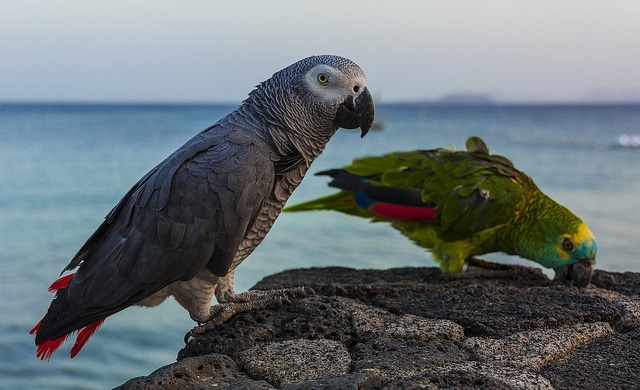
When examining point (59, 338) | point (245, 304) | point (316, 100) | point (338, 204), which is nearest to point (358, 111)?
point (316, 100)

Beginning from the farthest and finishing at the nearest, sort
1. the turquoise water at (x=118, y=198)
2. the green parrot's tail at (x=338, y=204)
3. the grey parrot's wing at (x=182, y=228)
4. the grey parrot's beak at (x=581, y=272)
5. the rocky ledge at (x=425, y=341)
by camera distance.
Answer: the turquoise water at (x=118, y=198) → the green parrot's tail at (x=338, y=204) → the grey parrot's beak at (x=581, y=272) → the grey parrot's wing at (x=182, y=228) → the rocky ledge at (x=425, y=341)

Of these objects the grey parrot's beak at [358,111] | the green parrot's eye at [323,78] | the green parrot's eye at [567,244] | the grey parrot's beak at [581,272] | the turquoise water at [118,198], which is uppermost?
the green parrot's eye at [323,78]

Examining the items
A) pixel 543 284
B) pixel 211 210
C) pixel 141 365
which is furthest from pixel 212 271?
pixel 141 365

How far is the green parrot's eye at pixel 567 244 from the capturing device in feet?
7.91

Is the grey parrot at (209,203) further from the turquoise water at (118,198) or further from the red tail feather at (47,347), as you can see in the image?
the turquoise water at (118,198)

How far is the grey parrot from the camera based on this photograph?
176 centimetres

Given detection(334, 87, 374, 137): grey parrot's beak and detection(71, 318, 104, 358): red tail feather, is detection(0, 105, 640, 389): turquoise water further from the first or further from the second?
detection(334, 87, 374, 137): grey parrot's beak

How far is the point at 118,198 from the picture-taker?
7.28m

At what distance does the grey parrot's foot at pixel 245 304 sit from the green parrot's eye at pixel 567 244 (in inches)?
40.2

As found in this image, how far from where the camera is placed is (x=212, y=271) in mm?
1822

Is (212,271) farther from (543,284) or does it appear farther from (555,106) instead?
(555,106)

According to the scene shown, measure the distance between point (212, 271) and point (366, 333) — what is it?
0.49 meters

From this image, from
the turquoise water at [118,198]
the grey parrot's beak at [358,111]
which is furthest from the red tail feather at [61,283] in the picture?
the turquoise water at [118,198]

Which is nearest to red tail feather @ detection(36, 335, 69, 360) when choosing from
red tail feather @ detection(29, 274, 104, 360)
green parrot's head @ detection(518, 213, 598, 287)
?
red tail feather @ detection(29, 274, 104, 360)
